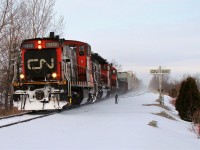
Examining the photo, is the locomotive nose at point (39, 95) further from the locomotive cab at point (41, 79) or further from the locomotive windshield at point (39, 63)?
the locomotive windshield at point (39, 63)

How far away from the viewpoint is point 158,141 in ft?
28.0

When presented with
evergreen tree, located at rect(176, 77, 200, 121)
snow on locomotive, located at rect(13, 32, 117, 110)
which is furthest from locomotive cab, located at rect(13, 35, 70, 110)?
evergreen tree, located at rect(176, 77, 200, 121)

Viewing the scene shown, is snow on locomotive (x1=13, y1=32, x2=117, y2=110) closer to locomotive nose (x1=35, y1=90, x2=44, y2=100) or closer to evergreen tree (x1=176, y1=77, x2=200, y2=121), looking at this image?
locomotive nose (x1=35, y1=90, x2=44, y2=100)

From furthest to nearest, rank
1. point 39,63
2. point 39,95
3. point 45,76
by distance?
point 39,63 < point 45,76 < point 39,95

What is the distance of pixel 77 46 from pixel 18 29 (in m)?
6.92

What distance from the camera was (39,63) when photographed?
16.9m

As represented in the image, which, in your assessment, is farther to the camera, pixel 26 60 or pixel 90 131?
pixel 26 60

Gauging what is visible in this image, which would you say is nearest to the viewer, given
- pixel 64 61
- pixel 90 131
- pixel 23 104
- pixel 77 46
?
pixel 90 131

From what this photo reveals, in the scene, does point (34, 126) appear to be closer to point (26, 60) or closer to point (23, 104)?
point (23, 104)

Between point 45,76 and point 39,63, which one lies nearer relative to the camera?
point 45,76

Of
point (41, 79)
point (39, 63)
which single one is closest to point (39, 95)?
point (41, 79)

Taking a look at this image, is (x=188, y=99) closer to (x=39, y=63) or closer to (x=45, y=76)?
(x=45, y=76)

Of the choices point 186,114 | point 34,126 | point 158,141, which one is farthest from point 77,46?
point 158,141

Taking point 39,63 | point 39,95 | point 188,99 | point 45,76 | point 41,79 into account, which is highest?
point 39,63
